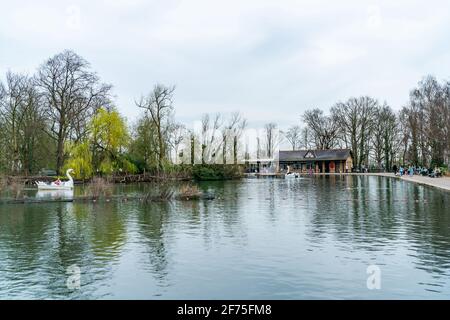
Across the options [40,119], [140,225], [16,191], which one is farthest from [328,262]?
[40,119]

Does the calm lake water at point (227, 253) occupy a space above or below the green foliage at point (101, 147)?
below

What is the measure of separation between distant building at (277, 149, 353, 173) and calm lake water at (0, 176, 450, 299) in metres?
55.2

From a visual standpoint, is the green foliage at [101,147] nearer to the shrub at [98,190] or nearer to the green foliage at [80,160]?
the green foliage at [80,160]

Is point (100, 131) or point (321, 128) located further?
point (321, 128)

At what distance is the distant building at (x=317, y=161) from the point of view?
73.8 m

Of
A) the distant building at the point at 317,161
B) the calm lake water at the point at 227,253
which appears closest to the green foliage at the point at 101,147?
the calm lake water at the point at 227,253

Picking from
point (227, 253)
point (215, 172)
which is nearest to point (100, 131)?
point (215, 172)

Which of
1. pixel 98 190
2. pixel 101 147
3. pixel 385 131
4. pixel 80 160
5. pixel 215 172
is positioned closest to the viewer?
pixel 98 190

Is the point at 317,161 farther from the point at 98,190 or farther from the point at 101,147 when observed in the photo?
the point at 98,190

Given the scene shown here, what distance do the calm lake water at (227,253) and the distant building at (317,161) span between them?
2173 inches

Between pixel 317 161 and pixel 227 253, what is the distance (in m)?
66.7

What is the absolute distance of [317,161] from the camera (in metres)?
76.0

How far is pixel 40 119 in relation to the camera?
4544cm

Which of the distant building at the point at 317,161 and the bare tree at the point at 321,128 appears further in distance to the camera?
the bare tree at the point at 321,128
